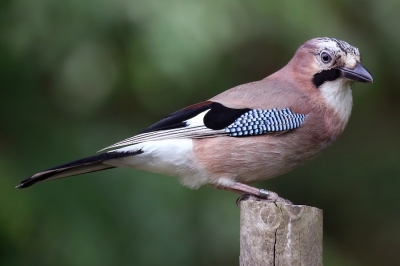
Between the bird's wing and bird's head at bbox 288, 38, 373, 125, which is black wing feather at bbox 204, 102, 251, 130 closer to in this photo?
the bird's wing

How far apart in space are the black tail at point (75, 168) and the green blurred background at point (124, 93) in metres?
0.81

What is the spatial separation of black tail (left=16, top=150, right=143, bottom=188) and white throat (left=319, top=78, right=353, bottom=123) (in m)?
1.23

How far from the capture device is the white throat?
14.8 feet

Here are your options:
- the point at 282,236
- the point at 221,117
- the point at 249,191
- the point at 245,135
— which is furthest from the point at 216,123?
the point at 282,236

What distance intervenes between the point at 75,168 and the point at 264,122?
1.15m

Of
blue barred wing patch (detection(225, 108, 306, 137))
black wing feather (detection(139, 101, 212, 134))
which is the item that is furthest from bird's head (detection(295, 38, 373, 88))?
black wing feather (detection(139, 101, 212, 134))

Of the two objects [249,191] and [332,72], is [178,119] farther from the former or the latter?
[332,72]

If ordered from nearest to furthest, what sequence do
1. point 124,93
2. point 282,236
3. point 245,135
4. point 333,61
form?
point 282,236 < point 245,135 < point 333,61 < point 124,93

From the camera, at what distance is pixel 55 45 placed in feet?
16.8

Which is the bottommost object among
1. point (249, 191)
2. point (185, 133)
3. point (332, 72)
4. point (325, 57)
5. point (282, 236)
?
point (282, 236)

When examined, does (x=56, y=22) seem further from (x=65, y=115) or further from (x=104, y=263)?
(x=104, y=263)

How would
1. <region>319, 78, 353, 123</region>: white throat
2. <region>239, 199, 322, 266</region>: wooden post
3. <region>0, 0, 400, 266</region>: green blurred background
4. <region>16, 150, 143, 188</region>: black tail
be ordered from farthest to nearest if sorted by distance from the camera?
<region>0, 0, 400, 266</region>: green blurred background → <region>319, 78, 353, 123</region>: white throat → <region>16, 150, 143, 188</region>: black tail → <region>239, 199, 322, 266</region>: wooden post

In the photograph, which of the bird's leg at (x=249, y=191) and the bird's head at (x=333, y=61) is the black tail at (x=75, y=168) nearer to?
the bird's leg at (x=249, y=191)

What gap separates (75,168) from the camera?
4.18 meters
